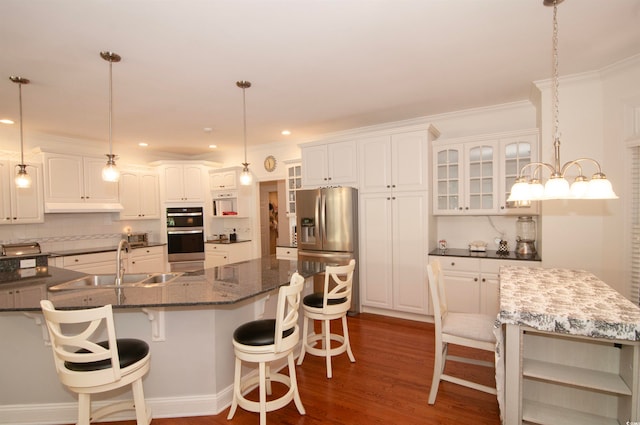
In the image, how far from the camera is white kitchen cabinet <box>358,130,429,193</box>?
3.92 meters

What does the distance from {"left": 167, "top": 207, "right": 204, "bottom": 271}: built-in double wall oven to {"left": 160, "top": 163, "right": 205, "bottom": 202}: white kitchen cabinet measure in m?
0.22

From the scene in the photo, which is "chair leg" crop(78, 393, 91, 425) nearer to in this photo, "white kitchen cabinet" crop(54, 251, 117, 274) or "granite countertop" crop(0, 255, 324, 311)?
"granite countertop" crop(0, 255, 324, 311)

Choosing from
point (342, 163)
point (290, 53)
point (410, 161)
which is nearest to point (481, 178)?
point (410, 161)

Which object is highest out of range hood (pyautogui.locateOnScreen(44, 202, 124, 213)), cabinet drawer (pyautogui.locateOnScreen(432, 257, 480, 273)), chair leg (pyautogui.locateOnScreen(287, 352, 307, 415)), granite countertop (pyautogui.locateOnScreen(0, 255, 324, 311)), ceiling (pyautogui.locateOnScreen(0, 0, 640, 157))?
ceiling (pyautogui.locateOnScreen(0, 0, 640, 157))

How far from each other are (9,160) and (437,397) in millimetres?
5796

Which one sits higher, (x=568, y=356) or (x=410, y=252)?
(x=410, y=252)

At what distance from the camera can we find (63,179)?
15.4 ft

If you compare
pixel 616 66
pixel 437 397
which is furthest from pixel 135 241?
pixel 616 66

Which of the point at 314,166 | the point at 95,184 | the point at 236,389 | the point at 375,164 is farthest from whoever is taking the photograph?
the point at 95,184

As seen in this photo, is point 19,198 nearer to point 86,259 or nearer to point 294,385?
point 86,259

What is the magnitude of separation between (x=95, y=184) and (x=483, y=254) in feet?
18.9

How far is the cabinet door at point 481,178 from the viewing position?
12.4ft

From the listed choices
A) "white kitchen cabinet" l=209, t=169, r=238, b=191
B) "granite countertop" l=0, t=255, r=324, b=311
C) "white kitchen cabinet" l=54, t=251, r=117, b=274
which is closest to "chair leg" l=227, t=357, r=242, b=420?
"granite countertop" l=0, t=255, r=324, b=311

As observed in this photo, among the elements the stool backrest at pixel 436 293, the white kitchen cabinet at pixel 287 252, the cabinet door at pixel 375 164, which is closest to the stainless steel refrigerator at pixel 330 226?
the cabinet door at pixel 375 164
